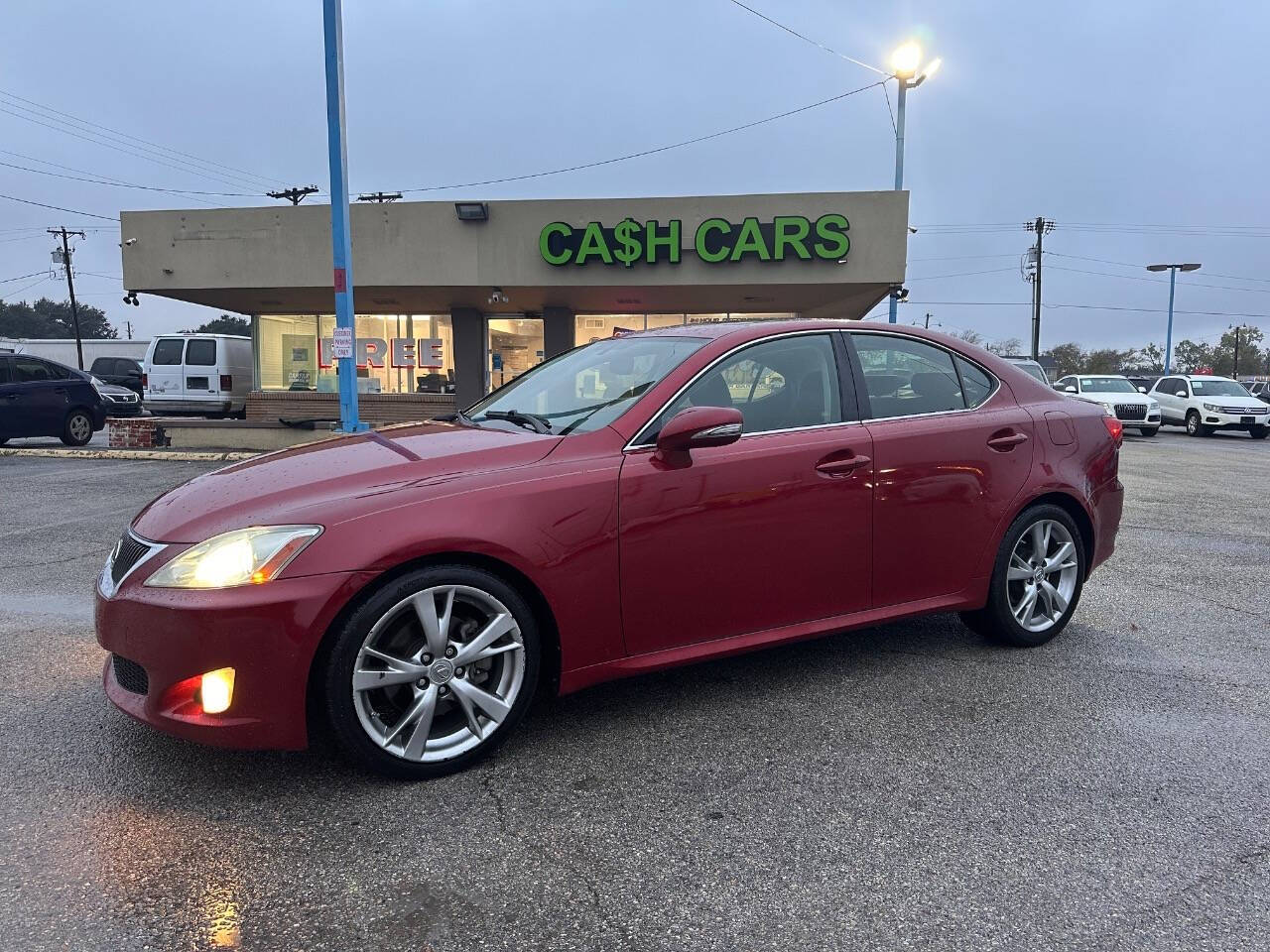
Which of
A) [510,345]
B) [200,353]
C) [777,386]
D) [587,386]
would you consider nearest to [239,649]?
[587,386]

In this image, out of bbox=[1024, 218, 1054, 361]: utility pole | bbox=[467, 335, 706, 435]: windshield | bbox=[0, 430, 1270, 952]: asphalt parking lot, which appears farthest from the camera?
bbox=[1024, 218, 1054, 361]: utility pole

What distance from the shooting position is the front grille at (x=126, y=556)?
2818 millimetres

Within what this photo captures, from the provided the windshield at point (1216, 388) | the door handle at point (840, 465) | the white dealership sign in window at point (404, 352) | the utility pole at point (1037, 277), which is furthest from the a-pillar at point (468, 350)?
the utility pole at point (1037, 277)

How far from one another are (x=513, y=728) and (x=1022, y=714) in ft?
6.62

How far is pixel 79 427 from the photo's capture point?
14844 millimetres

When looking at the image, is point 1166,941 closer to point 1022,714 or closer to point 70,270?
point 1022,714

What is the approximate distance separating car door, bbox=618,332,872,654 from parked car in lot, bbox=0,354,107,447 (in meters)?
14.7

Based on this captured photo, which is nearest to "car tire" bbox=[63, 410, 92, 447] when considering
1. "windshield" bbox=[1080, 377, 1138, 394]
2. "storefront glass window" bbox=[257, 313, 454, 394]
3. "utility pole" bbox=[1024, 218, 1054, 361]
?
"storefront glass window" bbox=[257, 313, 454, 394]

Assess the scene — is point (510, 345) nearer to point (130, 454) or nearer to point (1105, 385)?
point (130, 454)

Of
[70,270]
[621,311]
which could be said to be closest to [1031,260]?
[621,311]

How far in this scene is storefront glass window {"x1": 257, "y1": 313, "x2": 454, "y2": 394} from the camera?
18719mm

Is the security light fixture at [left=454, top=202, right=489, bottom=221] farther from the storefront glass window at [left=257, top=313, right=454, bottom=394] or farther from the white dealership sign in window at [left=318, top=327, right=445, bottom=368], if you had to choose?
the white dealership sign in window at [left=318, top=327, right=445, bottom=368]

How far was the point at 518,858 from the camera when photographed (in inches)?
95.0

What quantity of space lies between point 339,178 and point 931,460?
31.6 feet
